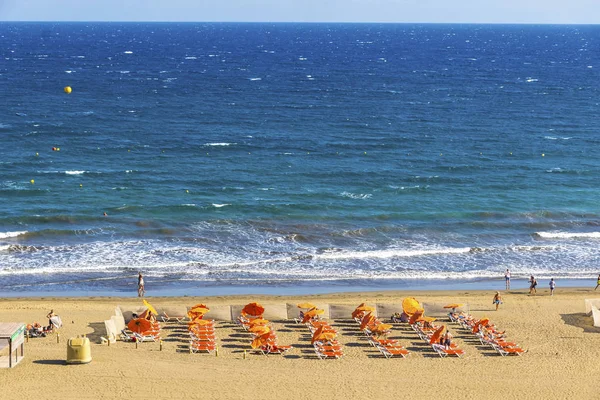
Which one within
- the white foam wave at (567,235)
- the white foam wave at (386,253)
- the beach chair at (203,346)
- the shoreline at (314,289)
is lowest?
the shoreline at (314,289)

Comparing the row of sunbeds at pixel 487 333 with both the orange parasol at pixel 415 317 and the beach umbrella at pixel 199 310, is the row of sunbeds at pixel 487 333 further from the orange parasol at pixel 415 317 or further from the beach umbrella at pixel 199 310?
the beach umbrella at pixel 199 310

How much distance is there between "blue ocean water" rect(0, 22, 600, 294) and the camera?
47.4 m

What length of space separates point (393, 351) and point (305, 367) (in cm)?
376

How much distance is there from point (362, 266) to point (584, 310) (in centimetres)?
1255

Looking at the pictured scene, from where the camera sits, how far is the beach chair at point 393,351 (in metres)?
33.5

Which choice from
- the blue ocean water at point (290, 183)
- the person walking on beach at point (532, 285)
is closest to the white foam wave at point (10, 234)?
the blue ocean water at point (290, 183)

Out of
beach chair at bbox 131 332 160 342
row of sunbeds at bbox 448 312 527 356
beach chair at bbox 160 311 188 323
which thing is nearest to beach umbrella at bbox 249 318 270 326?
beach chair at bbox 160 311 188 323

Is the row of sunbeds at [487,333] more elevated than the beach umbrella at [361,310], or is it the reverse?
the beach umbrella at [361,310]

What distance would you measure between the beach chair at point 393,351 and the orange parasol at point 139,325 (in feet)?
31.0

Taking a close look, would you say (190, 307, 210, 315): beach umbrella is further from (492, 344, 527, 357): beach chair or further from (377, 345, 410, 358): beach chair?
(492, 344, 527, 357): beach chair

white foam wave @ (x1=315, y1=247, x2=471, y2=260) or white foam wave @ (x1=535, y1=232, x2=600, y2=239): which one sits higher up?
white foam wave @ (x1=535, y1=232, x2=600, y2=239)

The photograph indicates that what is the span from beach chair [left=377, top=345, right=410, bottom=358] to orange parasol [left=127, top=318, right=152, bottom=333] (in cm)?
944

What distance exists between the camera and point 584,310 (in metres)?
39.7

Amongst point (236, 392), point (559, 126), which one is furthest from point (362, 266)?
point (559, 126)
